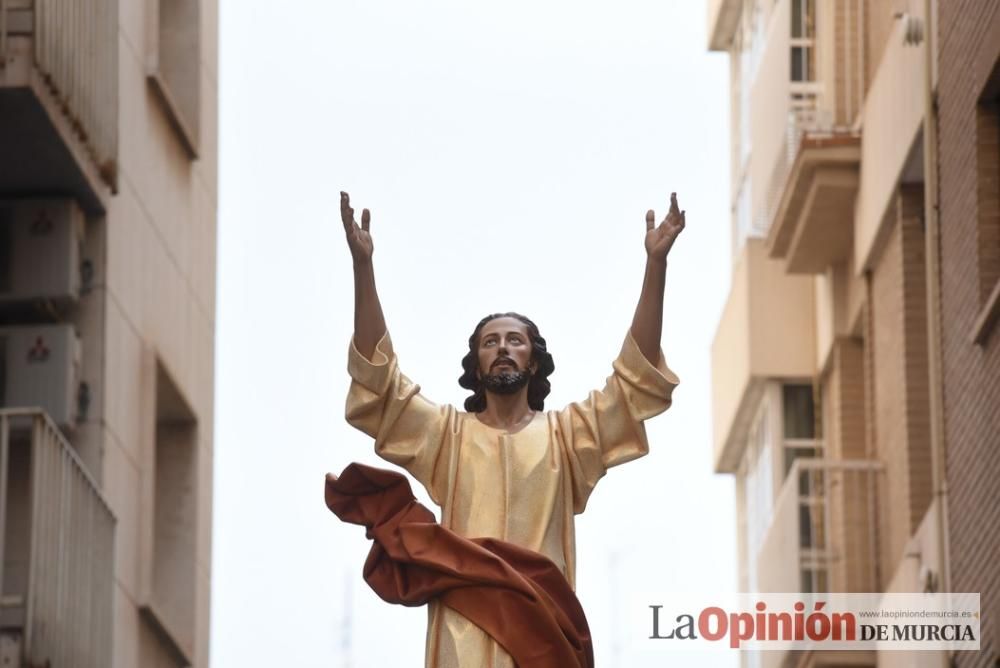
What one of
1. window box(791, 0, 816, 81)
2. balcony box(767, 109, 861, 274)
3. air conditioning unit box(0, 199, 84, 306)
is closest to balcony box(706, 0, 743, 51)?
window box(791, 0, 816, 81)

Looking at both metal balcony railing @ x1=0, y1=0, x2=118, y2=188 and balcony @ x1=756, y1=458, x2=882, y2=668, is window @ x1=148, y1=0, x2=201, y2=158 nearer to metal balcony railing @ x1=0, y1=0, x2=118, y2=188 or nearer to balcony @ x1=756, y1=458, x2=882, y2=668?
metal balcony railing @ x1=0, y1=0, x2=118, y2=188

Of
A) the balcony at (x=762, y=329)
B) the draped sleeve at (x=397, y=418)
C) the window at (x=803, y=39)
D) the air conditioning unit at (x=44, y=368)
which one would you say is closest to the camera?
the draped sleeve at (x=397, y=418)

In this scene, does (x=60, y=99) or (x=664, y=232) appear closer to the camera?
(x=664, y=232)

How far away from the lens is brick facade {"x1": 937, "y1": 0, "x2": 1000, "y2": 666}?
2523 centimetres

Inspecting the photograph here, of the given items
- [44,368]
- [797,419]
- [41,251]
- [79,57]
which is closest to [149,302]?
[41,251]

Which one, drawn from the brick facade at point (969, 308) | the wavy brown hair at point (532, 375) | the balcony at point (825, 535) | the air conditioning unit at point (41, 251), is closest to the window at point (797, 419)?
the balcony at point (825, 535)

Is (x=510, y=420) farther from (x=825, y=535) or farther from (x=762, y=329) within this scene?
(x=762, y=329)

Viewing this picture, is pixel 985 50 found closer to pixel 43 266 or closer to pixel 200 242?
pixel 43 266

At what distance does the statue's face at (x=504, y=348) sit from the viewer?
1847 cm

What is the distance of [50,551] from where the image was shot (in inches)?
985

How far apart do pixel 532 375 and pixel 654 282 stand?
80 cm

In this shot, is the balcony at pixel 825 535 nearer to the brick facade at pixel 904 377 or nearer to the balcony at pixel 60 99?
the brick facade at pixel 904 377

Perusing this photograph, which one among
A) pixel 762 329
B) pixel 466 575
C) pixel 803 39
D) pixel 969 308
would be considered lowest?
pixel 466 575

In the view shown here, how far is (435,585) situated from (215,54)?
1546 cm
